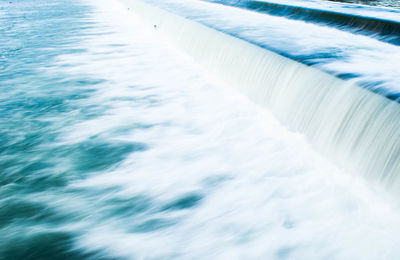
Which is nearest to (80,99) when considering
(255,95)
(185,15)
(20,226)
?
(255,95)

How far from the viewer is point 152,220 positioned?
2.70 metres

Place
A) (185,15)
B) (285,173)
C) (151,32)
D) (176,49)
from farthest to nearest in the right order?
(151,32), (185,15), (176,49), (285,173)

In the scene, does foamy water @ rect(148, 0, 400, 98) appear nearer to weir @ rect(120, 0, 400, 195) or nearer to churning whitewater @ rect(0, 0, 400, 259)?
weir @ rect(120, 0, 400, 195)

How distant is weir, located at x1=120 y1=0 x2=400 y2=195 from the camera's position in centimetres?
288

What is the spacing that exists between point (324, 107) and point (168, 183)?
65.4 inches

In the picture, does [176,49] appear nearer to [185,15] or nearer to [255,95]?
[185,15]

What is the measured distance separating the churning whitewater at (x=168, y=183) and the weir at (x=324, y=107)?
13 cm

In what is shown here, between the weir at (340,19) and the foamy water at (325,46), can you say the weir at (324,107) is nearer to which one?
the foamy water at (325,46)

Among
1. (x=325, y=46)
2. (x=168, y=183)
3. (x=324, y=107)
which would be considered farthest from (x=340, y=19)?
(x=168, y=183)

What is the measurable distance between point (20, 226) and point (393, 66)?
4.02 metres

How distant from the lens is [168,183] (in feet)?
10.3

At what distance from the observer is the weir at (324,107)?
113 inches

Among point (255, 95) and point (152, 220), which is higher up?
point (255, 95)

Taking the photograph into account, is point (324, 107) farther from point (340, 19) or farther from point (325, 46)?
point (340, 19)
